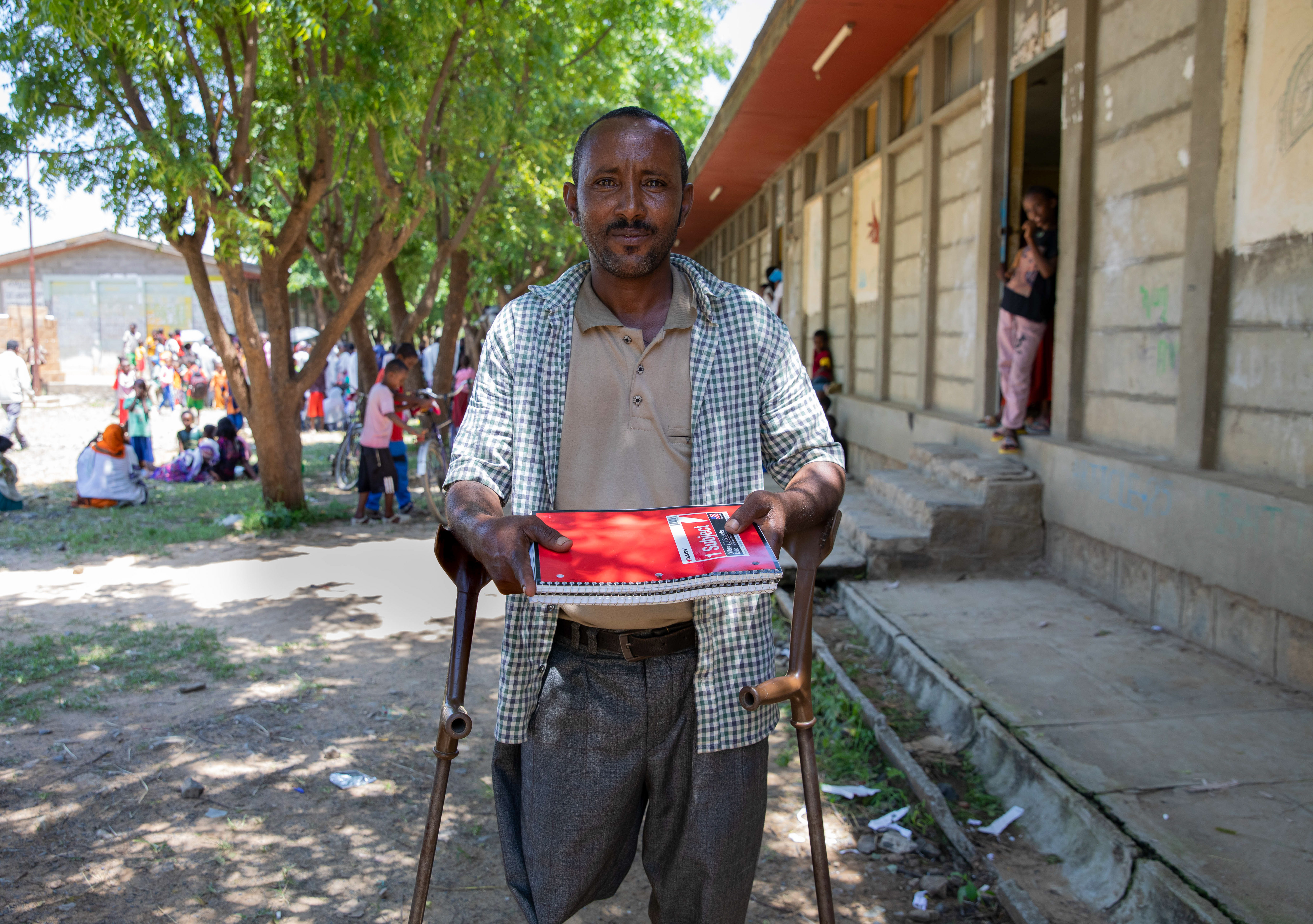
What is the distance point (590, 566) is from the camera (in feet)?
5.49

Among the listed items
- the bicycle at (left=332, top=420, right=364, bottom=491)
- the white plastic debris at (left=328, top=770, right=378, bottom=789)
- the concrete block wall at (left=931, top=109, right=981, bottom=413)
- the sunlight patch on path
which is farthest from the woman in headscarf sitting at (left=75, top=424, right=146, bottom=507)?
the concrete block wall at (left=931, top=109, right=981, bottom=413)

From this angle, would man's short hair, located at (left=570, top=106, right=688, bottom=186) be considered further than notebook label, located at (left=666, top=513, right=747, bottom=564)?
Yes

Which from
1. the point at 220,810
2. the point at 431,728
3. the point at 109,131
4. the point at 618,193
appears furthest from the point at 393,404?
the point at 618,193

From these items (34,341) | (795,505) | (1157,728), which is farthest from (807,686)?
(34,341)

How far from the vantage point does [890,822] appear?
3629mm

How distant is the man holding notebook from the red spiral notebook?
230mm

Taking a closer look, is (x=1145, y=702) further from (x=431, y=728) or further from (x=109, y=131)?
(x=109, y=131)

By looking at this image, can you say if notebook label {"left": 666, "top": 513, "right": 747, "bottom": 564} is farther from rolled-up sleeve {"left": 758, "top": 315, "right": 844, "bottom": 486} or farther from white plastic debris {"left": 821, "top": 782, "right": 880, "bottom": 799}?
white plastic debris {"left": 821, "top": 782, "right": 880, "bottom": 799}

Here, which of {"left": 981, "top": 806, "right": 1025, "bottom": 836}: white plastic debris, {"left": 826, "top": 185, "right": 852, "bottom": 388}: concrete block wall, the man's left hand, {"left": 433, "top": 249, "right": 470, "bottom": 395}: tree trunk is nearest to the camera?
the man's left hand

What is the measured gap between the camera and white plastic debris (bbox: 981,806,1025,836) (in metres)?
3.47

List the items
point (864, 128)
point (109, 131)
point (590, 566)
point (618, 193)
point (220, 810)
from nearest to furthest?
point (590, 566) < point (618, 193) < point (220, 810) < point (109, 131) < point (864, 128)

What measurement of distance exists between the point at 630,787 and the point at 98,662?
15.4ft

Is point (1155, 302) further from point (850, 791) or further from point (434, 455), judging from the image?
point (434, 455)

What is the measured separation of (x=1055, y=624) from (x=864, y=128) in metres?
7.35
